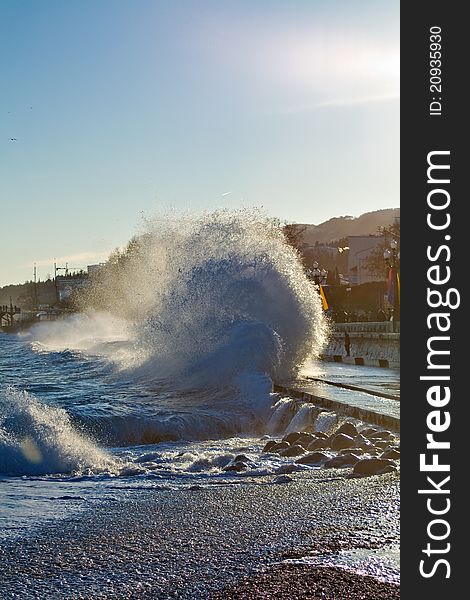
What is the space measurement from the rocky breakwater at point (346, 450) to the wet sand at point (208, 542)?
0.44 metres

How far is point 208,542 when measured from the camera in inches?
221

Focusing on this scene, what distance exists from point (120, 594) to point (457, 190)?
2.71 meters

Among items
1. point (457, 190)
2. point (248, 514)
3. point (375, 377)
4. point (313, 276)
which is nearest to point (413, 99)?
point (457, 190)

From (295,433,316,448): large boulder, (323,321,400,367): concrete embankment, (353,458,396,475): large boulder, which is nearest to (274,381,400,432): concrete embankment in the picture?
(295,433,316,448): large boulder

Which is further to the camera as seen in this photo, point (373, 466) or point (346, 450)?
point (346, 450)

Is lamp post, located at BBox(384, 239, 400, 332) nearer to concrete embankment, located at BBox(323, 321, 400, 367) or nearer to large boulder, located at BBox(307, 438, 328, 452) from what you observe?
concrete embankment, located at BBox(323, 321, 400, 367)

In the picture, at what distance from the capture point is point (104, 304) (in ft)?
269

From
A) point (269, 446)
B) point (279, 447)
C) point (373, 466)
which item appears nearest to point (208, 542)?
point (373, 466)

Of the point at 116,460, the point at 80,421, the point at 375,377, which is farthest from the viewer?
the point at 375,377

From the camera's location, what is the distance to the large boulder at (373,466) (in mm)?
8008

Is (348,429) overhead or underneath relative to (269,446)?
overhead

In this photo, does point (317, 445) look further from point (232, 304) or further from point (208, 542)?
point (232, 304)

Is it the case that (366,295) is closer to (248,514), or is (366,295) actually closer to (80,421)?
(80,421)

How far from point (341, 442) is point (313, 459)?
40.5 inches
